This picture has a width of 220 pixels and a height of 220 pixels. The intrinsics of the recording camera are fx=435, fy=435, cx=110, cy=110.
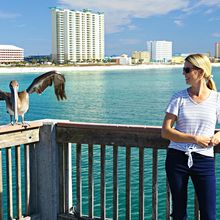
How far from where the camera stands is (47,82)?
4.68 m

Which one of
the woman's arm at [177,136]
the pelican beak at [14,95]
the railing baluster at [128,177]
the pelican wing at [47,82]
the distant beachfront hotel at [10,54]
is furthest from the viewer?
the distant beachfront hotel at [10,54]

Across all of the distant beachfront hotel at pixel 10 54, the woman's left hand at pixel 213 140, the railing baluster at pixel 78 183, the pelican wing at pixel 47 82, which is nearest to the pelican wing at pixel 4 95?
the pelican wing at pixel 47 82

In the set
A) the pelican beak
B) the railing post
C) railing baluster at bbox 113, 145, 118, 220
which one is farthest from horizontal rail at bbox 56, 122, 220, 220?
the pelican beak

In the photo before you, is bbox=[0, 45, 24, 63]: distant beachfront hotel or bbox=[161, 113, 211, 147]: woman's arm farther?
bbox=[0, 45, 24, 63]: distant beachfront hotel

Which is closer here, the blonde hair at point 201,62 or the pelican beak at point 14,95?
the blonde hair at point 201,62

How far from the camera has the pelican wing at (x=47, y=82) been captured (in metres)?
4.57

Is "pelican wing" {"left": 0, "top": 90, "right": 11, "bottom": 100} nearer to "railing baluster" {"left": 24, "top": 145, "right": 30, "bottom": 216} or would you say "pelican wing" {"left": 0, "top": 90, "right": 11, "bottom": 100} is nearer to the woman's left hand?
"railing baluster" {"left": 24, "top": 145, "right": 30, "bottom": 216}

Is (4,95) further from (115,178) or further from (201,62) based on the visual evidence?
(201,62)

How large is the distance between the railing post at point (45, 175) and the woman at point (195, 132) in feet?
5.57

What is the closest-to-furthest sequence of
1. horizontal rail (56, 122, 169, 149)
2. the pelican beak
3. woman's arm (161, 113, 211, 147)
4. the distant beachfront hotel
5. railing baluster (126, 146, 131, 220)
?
1. woman's arm (161, 113, 211, 147)
2. horizontal rail (56, 122, 169, 149)
3. railing baluster (126, 146, 131, 220)
4. the pelican beak
5. the distant beachfront hotel

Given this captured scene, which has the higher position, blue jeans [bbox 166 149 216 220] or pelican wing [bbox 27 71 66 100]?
pelican wing [bbox 27 71 66 100]

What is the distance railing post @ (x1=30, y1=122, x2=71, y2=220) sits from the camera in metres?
4.66

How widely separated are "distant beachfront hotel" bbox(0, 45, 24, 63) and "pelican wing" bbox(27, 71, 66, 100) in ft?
615

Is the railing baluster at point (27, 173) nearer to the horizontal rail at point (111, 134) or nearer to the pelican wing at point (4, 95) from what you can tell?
the horizontal rail at point (111, 134)
